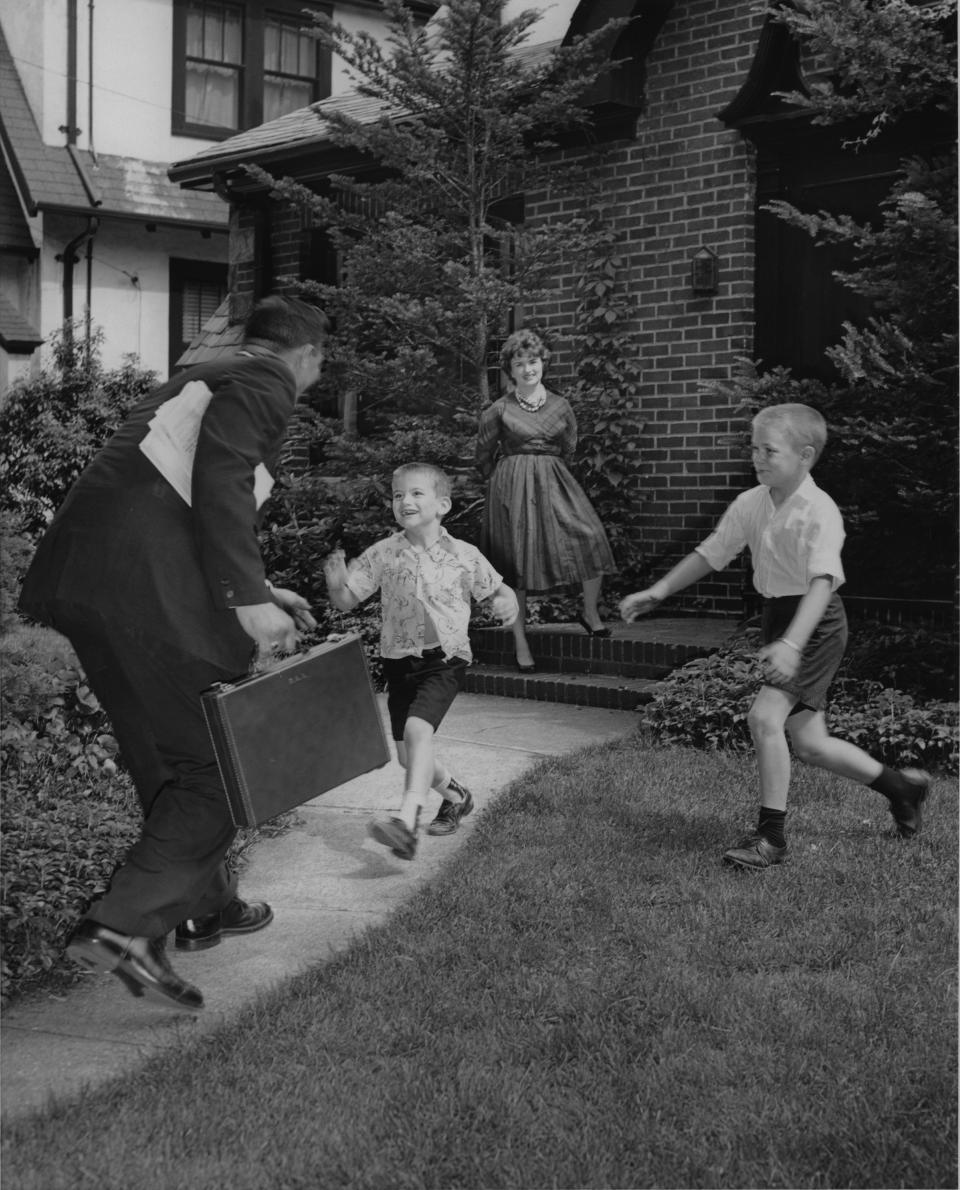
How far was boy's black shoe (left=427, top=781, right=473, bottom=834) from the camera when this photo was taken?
529 cm

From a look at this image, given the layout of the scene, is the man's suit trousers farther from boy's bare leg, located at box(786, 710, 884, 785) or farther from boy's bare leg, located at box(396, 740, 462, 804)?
boy's bare leg, located at box(786, 710, 884, 785)

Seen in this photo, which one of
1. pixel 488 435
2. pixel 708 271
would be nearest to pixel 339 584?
pixel 488 435

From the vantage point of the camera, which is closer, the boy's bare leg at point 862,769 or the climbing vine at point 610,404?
the boy's bare leg at point 862,769

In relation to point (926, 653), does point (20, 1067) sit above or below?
below

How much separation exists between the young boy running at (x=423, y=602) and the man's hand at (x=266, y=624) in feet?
4.52

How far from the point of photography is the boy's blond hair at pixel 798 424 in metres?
4.77

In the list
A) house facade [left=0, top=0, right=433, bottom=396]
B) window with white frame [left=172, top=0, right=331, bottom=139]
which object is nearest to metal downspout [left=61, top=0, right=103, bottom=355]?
house facade [left=0, top=0, right=433, bottom=396]

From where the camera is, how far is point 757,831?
4875mm

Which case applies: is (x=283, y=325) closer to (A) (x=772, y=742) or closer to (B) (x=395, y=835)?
(B) (x=395, y=835)

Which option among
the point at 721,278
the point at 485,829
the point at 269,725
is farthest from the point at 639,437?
the point at 269,725

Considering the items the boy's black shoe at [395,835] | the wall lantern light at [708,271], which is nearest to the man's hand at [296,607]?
the boy's black shoe at [395,835]

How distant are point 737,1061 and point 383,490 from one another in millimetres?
6867

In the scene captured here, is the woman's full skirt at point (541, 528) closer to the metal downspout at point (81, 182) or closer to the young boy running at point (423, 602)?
the young boy running at point (423, 602)

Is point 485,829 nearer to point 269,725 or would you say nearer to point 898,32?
point 269,725
